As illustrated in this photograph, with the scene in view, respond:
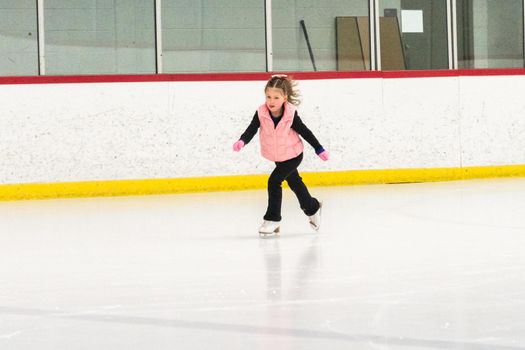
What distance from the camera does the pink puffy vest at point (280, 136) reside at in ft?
21.7

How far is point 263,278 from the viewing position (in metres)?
4.70

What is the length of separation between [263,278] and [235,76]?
19.9 ft

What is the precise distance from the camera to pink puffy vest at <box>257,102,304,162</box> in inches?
260

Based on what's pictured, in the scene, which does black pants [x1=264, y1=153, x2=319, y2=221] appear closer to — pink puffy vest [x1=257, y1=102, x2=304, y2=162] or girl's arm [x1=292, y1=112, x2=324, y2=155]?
pink puffy vest [x1=257, y1=102, x2=304, y2=162]

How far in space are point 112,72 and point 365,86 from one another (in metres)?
2.50

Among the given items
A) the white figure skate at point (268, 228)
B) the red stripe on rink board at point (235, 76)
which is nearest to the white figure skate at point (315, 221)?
the white figure skate at point (268, 228)

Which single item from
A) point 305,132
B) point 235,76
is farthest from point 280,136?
point 235,76

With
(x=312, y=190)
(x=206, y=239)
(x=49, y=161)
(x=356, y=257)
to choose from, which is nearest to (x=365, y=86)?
(x=312, y=190)

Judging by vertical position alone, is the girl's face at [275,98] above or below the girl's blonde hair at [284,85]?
below

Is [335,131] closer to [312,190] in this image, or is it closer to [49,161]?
[312,190]

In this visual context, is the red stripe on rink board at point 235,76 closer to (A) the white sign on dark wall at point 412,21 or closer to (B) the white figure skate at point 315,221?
(A) the white sign on dark wall at point 412,21

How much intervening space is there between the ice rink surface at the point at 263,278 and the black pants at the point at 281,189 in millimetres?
170

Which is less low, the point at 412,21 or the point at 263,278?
the point at 412,21

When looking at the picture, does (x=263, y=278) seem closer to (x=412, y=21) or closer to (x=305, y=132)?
(x=305, y=132)
